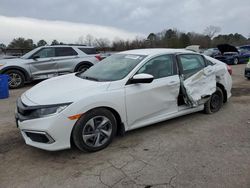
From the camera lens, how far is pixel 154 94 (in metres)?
3.79

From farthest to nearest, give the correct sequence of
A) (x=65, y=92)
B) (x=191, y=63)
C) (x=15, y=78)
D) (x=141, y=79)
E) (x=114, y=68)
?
(x=15, y=78), (x=191, y=63), (x=114, y=68), (x=141, y=79), (x=65, y=92)

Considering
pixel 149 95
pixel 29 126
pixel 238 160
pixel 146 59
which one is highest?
pixel 146 59

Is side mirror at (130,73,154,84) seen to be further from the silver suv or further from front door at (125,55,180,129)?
the silver suv

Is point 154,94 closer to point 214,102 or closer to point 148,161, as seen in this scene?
point 148,161

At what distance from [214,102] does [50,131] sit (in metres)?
3.71

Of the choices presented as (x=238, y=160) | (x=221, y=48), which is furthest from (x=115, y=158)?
(x=221, y=48)

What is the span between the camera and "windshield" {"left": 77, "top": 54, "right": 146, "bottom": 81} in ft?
12.1

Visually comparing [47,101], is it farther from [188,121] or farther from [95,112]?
[188,121]

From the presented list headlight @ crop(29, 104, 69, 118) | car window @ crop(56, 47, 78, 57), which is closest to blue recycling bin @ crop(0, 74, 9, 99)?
car window @ crop(56, 47, 78, 57)

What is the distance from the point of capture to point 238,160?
119 inches

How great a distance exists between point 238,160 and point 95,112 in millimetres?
2130

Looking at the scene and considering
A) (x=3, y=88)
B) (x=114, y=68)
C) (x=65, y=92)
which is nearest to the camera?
(x=65, y=92)

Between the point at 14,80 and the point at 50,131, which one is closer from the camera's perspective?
the point at 50,131

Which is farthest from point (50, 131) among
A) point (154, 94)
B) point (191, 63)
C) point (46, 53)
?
point (46, 53)
